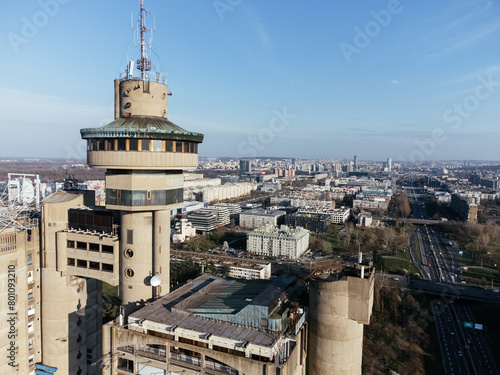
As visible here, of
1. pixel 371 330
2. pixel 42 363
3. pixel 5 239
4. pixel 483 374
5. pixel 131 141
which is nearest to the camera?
pixel 131 141

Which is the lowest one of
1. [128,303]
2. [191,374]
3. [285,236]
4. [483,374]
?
[483,374]

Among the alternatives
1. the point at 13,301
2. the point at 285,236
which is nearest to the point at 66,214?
the point at 13,301

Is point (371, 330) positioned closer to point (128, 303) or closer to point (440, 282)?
point (440, 282)

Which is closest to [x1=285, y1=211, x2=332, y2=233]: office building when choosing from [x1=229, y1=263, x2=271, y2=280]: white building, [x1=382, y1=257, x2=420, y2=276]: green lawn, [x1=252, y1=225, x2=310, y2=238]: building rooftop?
[x1=252, y1=225, x2=310, y2=238]: building rooftop

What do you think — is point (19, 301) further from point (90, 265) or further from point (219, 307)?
point (219, 307)

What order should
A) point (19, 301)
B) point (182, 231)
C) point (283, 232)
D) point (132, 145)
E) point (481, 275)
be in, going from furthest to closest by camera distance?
point (182, 231), point (283, 232), point (481, 275), point (19, 301), point (132, 145)

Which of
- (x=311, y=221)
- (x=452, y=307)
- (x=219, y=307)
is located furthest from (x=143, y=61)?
(x=311, y=221)
